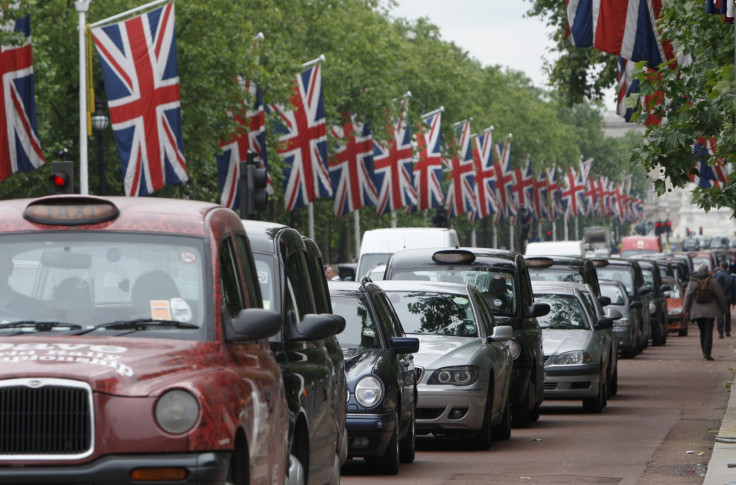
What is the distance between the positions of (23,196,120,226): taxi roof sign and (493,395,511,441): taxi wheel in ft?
30.8

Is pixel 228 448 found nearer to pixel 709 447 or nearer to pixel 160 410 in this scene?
pixel 160 410

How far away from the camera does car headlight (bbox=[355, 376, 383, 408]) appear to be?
1288 centimetres

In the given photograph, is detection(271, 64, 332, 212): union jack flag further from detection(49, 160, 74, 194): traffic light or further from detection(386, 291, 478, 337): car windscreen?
detection(386, 291, 478, 337): car windscreen

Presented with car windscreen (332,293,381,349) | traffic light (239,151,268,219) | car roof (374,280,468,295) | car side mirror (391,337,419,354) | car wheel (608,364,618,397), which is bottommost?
car wheel (608,364,618,397)

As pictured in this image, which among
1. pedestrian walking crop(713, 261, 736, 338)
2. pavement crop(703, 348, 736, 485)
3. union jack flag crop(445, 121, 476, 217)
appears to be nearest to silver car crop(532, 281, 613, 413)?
pavement crop(703, 348, 736, 485)

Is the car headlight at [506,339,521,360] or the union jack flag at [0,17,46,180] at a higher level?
the union jack flag at [0,17,46,180]

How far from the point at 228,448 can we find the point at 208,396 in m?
0.26

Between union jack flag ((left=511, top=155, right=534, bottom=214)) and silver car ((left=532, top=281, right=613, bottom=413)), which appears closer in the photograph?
silver car ((left=532, top=281, right=613, bottom=413))

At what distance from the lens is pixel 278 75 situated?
46469 mm

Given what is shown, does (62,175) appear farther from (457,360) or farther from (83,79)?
(457,360)

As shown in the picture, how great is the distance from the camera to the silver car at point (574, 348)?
20.4 meters

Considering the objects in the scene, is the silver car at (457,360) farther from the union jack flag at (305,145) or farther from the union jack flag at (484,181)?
the union jack flag at (484,181)

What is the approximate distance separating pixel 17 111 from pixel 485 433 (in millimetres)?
15127

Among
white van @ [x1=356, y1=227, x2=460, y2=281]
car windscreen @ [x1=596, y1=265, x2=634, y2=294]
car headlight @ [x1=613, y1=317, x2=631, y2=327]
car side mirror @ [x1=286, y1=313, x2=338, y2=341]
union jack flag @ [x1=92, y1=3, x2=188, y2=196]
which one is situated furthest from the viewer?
car windscreen @ [x1=596, y1=265, x2=634, y2=294]
